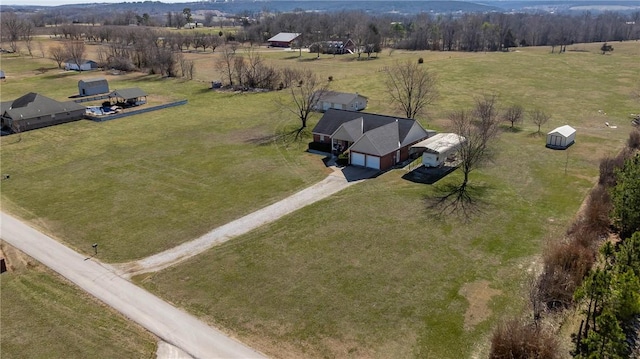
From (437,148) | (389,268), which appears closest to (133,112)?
(437,148)

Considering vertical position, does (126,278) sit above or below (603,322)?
below

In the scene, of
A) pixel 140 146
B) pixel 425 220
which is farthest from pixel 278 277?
pixel 140 146

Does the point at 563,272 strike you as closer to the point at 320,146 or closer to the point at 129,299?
the point at 129,299

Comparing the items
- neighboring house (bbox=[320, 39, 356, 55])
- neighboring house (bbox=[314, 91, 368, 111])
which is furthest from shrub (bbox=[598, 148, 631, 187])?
neighboring house (bbox=[320, 39, 356, 55])

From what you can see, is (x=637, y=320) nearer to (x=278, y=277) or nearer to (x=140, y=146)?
(x=278, y=277)

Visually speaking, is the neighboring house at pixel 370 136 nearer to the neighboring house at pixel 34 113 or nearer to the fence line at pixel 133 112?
the fence line at pixel 133 112

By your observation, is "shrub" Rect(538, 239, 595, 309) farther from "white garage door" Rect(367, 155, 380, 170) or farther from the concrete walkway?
"white garage door" Rect(367, 155, 380, 170)

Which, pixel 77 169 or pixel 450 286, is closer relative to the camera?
pixel 450 286
